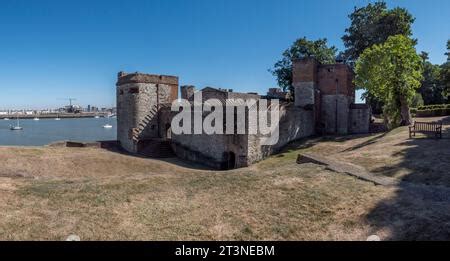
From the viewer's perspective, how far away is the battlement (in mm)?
30219

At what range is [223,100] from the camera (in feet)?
99.1

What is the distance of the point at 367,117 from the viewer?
36094 mm

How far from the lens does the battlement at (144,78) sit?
30.2m

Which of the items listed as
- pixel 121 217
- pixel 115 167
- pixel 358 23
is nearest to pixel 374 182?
pixel 121 217

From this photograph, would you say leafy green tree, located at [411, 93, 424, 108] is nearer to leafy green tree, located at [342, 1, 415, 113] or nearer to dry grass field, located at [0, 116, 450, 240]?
leafy green tree, located at [342, 1, 415, 113]

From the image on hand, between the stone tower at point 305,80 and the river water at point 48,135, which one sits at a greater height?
the stone tower at point 305,80

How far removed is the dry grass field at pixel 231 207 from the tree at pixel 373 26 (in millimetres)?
35758

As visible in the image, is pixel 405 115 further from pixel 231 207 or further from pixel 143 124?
pixel 231 207

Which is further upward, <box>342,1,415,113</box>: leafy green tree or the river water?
<box>342,1,415,113</box>: leafy green tree

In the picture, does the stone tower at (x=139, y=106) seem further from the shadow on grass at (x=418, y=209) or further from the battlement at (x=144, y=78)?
the shadow on grass at (x=418, y=209)
